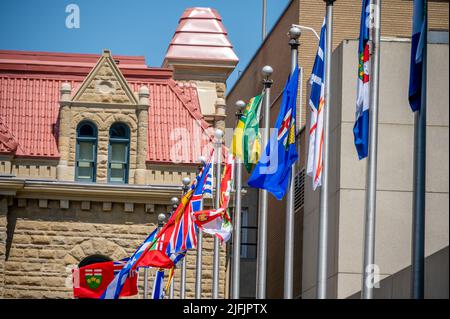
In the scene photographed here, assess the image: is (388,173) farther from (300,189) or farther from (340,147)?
(300,189)

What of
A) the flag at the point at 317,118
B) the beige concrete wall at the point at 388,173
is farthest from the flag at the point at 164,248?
the flag at the point at 317,118

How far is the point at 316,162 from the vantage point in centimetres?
3050

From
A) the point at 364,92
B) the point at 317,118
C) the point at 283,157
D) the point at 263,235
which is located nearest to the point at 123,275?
the point at 263,235

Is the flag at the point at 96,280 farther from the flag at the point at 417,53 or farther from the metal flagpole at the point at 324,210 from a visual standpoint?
the flag at the point at 417,53

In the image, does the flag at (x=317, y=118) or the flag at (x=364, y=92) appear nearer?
the flag at (x=364, y=92)

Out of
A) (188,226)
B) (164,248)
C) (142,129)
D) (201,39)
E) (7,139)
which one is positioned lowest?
(164,248)

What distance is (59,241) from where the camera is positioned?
55375 mm

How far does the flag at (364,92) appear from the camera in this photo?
94.8 feet

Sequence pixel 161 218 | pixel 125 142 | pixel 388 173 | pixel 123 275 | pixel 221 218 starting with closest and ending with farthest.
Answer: pixel 221 218, pixel 388 173, pixel 123 275, pixel 161 218, pixel 125 142

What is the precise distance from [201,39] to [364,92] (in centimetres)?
3402

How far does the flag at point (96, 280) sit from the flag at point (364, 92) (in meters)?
18.7

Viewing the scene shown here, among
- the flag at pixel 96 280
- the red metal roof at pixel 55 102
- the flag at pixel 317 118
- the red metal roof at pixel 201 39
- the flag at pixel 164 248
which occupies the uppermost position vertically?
the red metal roof at pixel 201 39

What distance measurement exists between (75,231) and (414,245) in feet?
100.0
